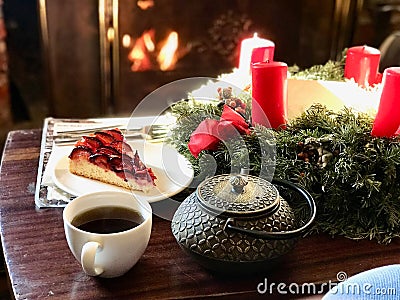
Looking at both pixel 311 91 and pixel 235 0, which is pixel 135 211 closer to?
pixel 311 91

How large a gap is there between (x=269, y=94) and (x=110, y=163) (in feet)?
1.04

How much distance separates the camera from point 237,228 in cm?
76

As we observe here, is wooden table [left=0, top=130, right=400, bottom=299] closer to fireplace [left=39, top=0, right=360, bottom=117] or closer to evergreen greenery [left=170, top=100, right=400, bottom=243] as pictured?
evergreen greenery [left=170, top=100, right=400, bottom=243]

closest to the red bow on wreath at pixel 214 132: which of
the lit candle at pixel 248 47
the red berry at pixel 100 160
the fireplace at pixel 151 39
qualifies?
the red berry at pixel 100 160

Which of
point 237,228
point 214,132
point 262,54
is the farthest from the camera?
point 262,54

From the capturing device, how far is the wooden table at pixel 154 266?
0.78 meters

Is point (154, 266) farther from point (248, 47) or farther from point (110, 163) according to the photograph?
point (248, 47)

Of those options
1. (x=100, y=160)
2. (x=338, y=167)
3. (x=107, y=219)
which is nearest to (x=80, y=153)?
(x=100, y=160)

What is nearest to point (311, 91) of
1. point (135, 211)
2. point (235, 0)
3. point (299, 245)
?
point (299, 245)

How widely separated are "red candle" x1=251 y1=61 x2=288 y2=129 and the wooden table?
9.9 inches

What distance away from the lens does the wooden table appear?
30.6 inches

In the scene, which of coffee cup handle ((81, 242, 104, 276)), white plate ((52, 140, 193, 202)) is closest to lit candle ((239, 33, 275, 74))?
white plate ((52, 140, 193, 202))

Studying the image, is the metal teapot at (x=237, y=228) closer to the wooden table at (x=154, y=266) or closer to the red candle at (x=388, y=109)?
the wooden table at (x=154, y=266)

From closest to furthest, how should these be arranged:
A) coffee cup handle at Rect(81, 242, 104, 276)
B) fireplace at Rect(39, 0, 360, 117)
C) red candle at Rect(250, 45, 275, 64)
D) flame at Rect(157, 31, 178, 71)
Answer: coffee cup handle at Rect(81, 242, 104, 276)
red candle at Rect(250, 45, 275, 64)
fireplace at Rect(39, 0, 360, 117)
flame at Rect(157, 31, 178, 71)
